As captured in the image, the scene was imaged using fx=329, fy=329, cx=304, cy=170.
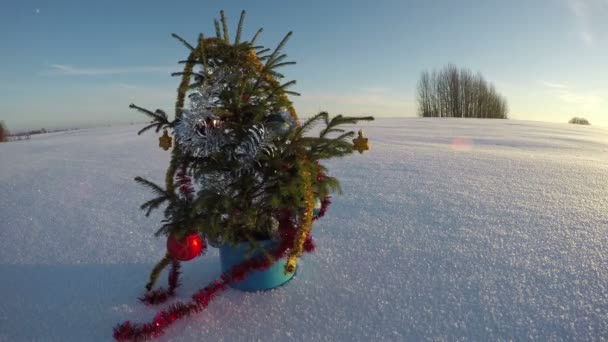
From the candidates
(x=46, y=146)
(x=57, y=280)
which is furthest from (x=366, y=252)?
(x=46, y=146)

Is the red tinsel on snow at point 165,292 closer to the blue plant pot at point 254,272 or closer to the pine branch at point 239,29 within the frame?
the blue plant pot at point 254,272

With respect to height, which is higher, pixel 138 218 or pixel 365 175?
pixel 365 175

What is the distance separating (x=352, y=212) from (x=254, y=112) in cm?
115

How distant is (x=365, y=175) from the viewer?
2906 mm

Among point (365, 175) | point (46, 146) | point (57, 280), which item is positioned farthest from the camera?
point (46, 146)

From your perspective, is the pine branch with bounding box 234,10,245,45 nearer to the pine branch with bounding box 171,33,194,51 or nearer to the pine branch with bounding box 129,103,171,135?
the pine branch with bounding box 171,33,194,51

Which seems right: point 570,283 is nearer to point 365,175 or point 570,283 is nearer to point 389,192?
point 389,192

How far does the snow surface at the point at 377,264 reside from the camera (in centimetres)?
120

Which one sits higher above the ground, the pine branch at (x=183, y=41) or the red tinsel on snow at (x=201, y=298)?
the pine branch at (x=183, y=41)

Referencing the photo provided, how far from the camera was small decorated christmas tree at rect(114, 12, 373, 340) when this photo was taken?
1.21 meters

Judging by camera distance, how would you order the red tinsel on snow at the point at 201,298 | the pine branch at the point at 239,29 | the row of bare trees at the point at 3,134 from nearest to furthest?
the red tinsel on snow at the point at 201,298
the pine branch at the point at 239,29
the row of bare trees at the point at 3,134

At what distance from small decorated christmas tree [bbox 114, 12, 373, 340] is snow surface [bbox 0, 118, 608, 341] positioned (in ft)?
0.66

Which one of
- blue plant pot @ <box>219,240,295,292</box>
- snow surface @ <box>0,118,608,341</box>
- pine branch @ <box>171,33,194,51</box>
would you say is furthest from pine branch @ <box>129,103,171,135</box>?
snow surface @ <box>0,118,608,341</box>

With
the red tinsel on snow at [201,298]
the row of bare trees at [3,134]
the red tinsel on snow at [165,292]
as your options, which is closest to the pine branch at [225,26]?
the red tinsel on snow at [201,298]
